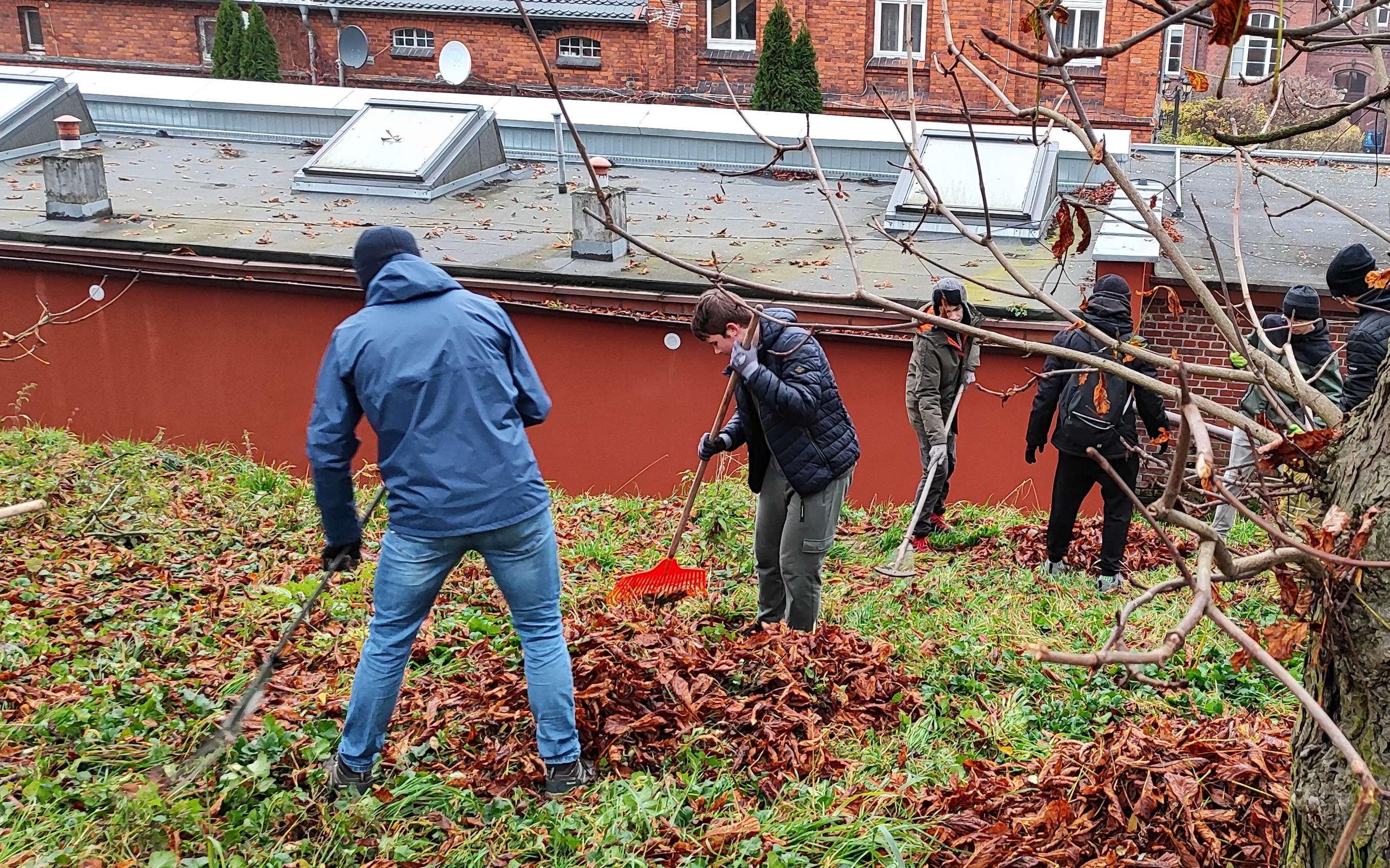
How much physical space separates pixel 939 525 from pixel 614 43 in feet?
59.8

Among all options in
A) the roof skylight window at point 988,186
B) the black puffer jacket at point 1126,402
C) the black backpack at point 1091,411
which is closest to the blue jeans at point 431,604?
the black puffer jacket at point 1126,402

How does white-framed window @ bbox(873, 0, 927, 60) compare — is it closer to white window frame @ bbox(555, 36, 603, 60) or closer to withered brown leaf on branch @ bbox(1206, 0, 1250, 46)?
white window frame @ bbox(555, 36, 603, 60)

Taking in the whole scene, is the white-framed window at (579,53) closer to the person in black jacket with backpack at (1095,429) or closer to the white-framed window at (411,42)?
the white-framed window at (411,42)

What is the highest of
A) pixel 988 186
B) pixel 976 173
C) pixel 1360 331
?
pixel 976 173

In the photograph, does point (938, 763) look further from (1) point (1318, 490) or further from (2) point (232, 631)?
(2) point (232, 631)

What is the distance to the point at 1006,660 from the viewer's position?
5059mm

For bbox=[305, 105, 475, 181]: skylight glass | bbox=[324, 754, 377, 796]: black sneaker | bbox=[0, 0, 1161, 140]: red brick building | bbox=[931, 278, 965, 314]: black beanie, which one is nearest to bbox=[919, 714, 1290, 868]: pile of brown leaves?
bbox=[324, 754, 377, 796]: black sneaker

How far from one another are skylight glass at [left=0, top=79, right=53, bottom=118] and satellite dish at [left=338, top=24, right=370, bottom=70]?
1032cm

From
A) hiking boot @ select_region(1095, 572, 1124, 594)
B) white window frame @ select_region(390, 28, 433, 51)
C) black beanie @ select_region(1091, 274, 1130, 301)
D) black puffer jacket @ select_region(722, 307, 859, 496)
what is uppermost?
white window frame @ select_region(390, 28, 433, 51)

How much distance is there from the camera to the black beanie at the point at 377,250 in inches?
152

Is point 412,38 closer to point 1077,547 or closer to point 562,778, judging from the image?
point 1077,547

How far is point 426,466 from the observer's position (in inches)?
146

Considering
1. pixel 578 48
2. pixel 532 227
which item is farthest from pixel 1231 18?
pixel 578 48

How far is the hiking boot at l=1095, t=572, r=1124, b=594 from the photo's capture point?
21.3 feet
